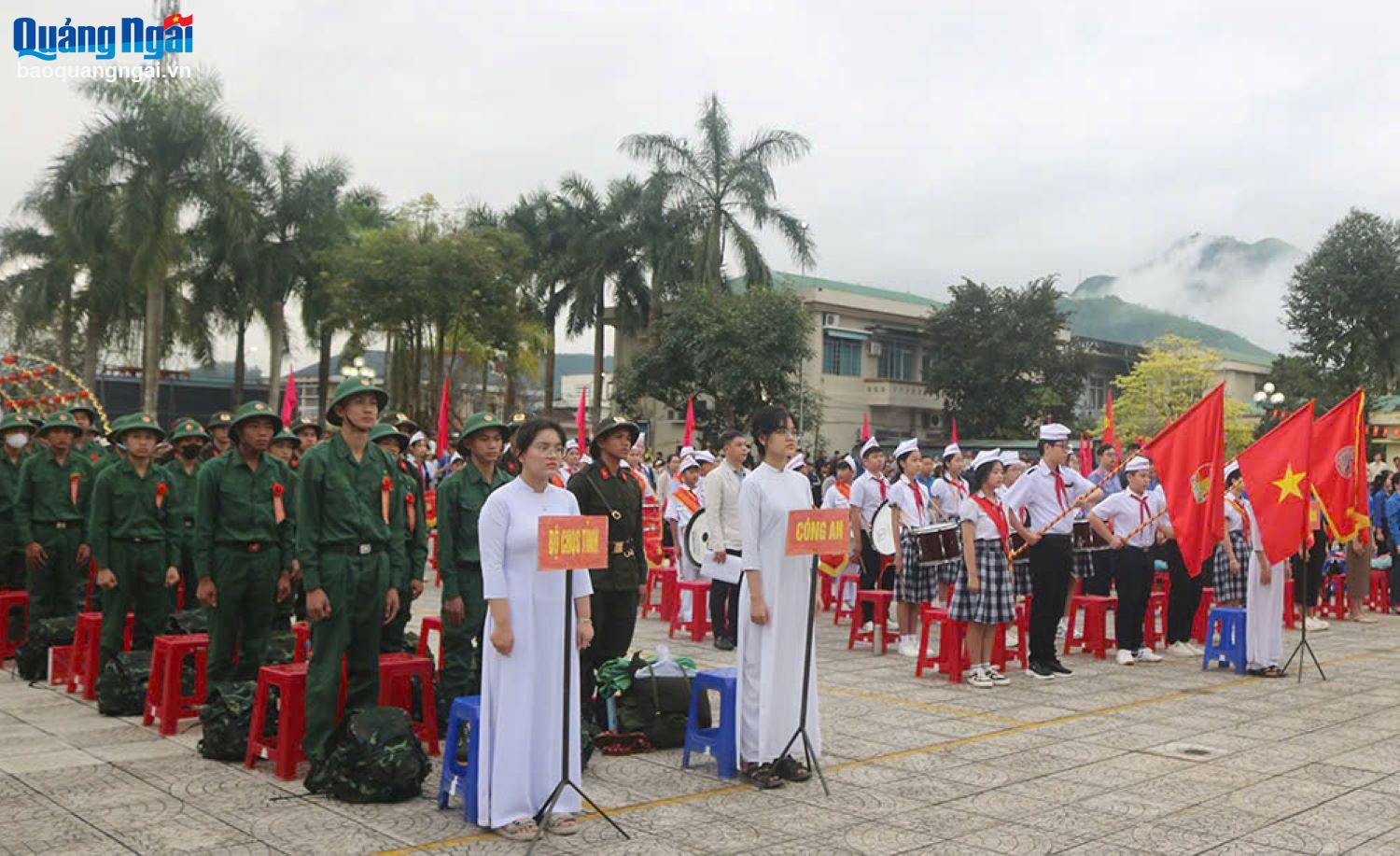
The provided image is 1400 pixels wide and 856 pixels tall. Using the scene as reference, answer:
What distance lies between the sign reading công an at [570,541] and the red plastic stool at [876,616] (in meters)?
6.28

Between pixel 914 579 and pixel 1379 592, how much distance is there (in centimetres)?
966

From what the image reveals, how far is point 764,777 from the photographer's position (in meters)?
6.20

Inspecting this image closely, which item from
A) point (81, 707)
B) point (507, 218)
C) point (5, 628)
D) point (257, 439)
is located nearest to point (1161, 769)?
point (257, 439)

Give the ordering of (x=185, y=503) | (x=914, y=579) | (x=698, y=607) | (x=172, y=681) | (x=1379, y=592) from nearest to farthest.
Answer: (x=172, y=681)
(x=185, y=503)
(x=914, y=579)
(x=698, y=607)
(x=1379, y=592)

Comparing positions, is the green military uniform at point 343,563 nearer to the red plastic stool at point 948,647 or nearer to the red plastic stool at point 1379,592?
the red plastic stool at point 948,647

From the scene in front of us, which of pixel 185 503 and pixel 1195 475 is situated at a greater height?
pixel 1195 475

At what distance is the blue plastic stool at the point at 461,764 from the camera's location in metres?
5.45

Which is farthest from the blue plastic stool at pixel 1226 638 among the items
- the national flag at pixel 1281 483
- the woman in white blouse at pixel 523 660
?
the woman in white blouse at pixel 523 660

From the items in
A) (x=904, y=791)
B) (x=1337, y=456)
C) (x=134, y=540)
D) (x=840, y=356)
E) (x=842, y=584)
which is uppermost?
(x=840, y=356)

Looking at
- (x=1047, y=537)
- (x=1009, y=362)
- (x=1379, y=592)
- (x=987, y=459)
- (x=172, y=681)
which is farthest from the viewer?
(x=1009, y=362)

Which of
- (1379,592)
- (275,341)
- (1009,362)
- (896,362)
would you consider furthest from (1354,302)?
(275,341)

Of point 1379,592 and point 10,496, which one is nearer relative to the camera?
point 10,496

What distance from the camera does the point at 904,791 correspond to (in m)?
6.19

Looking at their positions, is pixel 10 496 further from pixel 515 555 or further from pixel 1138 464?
pixel 1138 464
